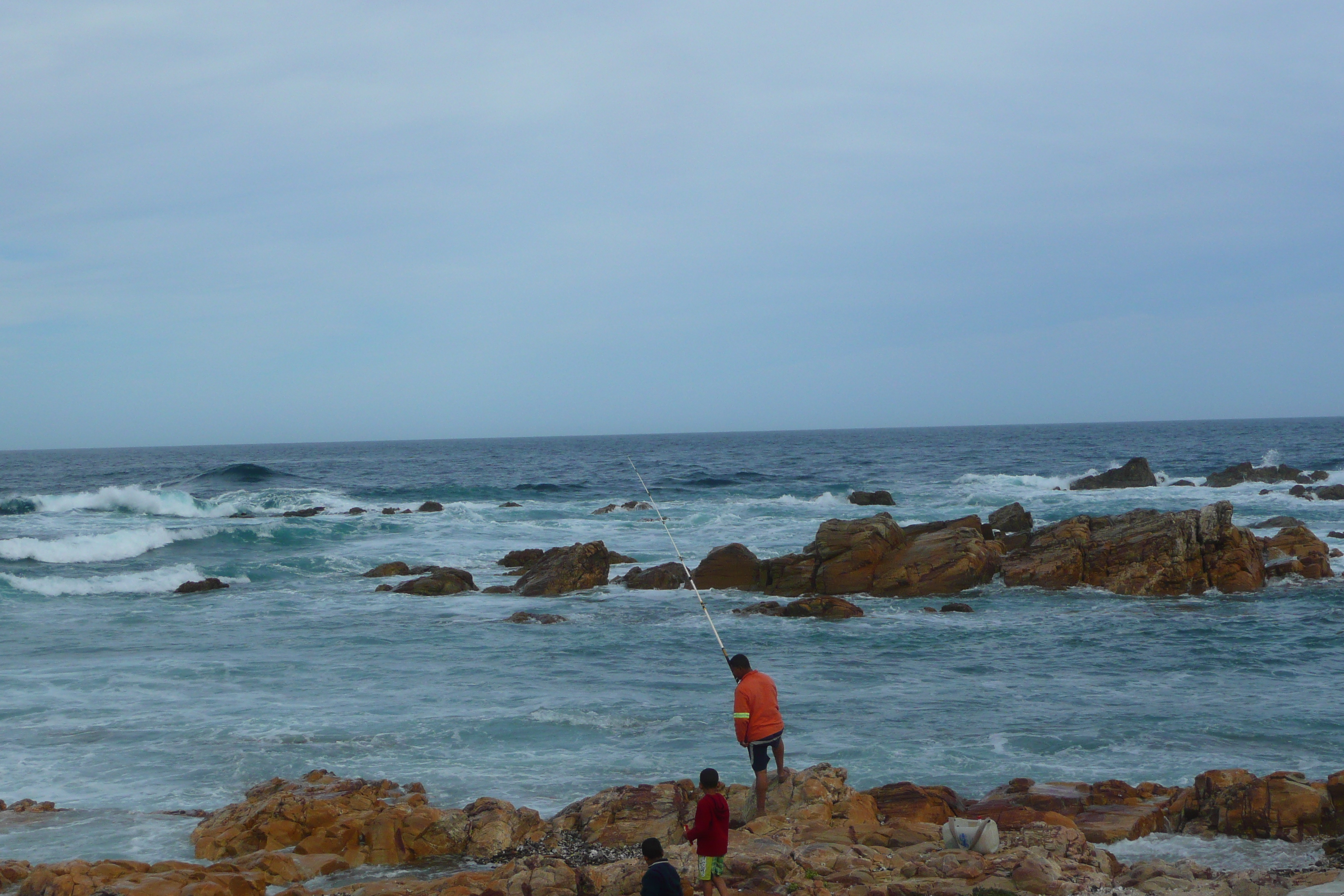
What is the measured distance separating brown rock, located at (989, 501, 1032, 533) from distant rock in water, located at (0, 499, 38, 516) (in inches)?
1636

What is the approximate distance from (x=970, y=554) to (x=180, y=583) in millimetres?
18465

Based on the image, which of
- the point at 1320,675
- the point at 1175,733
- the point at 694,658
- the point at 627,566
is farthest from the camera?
the point at 627,566

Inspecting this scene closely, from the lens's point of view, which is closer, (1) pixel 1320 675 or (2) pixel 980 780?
(2) pixel 980 780

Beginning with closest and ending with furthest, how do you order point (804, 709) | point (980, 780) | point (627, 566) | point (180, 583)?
point (980, 780) < point (804, 709) < point (180, 583) < point (627, 566)

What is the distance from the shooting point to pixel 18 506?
4447 centimetres

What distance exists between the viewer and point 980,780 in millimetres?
9680

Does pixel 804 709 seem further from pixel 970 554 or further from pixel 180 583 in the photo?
pixel 180 583

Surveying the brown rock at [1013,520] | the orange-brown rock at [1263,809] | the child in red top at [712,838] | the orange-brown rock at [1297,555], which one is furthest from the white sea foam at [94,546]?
the orange-brown rock at [1297,555]

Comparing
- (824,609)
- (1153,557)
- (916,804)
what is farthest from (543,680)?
(1153,557)

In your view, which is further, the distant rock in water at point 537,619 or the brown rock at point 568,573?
the brown rock at point 568,573

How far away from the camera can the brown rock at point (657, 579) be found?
879 inches

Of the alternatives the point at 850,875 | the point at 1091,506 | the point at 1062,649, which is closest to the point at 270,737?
the point at 850,875

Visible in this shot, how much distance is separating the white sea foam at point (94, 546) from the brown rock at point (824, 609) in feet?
66.6

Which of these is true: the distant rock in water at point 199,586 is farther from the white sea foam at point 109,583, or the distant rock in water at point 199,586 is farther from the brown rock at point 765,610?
the brown rock at point 765,610
